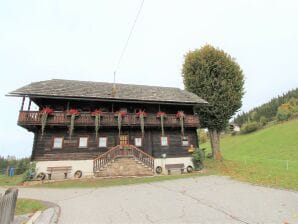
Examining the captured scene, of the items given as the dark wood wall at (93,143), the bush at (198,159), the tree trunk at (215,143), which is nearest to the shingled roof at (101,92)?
the dark wood wall at (93,143)

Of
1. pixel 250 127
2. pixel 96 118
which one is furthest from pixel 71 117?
pixel 250 127

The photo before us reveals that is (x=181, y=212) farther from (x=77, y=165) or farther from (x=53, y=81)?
(x=53, y=81)

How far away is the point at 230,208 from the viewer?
8344 millimetres

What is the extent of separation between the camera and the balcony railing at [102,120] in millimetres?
19484

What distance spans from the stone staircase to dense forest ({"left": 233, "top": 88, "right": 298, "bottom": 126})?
5515 centimetres

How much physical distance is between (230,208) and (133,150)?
13.6 metres

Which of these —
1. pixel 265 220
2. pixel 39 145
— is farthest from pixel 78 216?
pixel 39 145

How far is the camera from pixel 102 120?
21.5m

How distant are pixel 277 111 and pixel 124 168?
7125 centimetres

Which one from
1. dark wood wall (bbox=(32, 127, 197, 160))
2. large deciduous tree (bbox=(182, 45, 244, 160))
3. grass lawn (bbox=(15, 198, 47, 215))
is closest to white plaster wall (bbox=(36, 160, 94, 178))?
dark wood wall (bbox=(32, 127, 197, 160))

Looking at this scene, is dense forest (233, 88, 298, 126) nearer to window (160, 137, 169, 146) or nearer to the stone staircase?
window (160, 137, 169, 146)

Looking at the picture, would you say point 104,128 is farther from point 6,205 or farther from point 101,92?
point 6,205

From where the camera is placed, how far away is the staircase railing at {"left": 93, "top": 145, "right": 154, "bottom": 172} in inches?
790

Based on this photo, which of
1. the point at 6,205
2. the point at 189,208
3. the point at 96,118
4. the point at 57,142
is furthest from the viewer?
the point at 57,142
